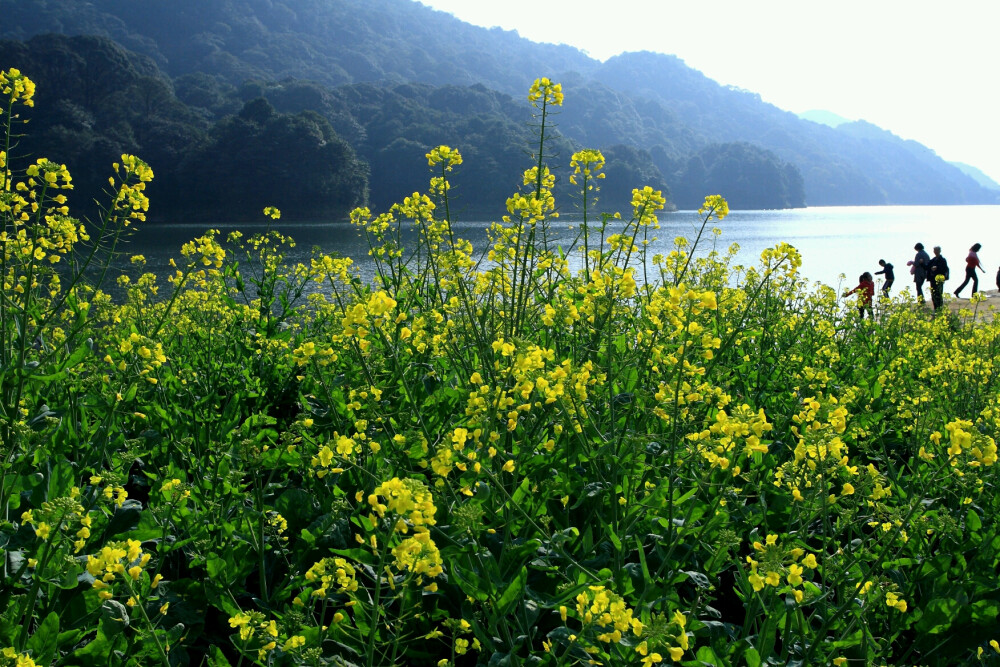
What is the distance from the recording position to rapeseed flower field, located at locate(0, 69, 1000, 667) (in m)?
1.71

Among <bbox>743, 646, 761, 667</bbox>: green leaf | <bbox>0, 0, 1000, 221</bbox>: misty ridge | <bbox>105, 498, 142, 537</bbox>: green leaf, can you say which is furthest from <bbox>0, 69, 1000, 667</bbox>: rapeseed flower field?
<bbox>0, 0, 1000, 221</bbox>: misty ridge

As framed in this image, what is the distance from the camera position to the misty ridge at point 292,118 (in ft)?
206

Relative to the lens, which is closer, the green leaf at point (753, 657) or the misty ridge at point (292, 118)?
the green leaf at point (753, 657)

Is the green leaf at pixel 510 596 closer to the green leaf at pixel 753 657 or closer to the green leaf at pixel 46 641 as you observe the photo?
the green leaf at pixel 753 657

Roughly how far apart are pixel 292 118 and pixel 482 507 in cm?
7465

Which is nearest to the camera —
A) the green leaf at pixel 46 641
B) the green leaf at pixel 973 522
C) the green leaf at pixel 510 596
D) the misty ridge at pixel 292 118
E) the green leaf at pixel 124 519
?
the green leaf at pixel 46 641

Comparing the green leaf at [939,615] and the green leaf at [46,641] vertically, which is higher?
the green leaf at [46,641]

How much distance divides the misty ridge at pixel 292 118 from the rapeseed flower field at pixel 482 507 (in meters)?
1.11

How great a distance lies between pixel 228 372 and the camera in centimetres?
378

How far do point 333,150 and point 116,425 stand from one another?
6922cm

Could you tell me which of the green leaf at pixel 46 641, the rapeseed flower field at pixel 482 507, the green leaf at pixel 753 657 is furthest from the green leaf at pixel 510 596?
the green leaf at pixel 46 641

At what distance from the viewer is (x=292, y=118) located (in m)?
69.6

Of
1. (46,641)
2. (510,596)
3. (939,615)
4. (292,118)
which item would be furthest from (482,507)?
(292,118)

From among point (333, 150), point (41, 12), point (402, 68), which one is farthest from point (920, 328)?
point (402, 68)
